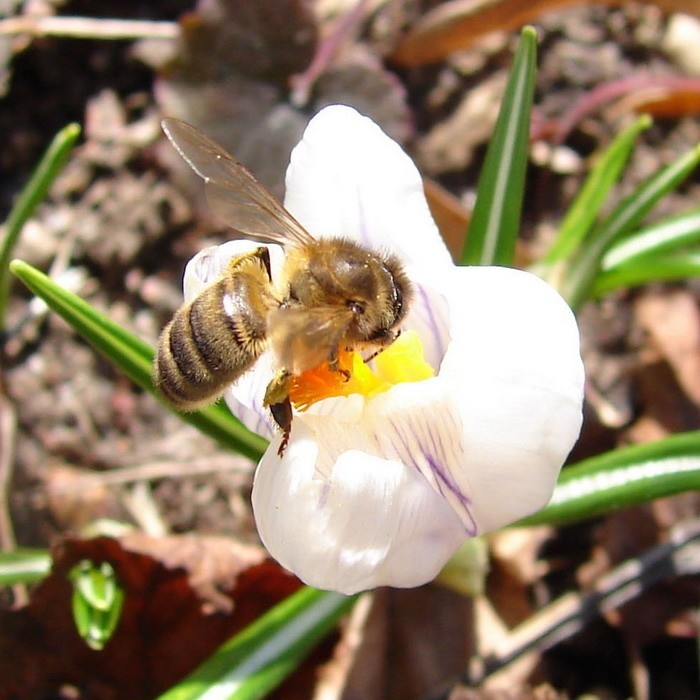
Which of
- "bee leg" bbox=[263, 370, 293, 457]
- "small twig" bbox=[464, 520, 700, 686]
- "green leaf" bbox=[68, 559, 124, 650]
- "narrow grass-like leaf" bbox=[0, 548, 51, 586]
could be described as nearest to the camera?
"bee leg" bbox=[263, 370, 293, 457]

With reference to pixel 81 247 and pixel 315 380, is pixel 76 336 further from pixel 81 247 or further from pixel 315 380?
pixel 315 380

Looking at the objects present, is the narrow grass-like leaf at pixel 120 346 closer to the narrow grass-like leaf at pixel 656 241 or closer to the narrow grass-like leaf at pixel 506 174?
the narrow grass-like leaf at pixel 506 174

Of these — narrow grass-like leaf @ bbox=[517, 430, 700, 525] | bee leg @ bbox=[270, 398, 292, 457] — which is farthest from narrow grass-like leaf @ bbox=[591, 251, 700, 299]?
bee leg @ bbox=[270, 398, 292, 457]

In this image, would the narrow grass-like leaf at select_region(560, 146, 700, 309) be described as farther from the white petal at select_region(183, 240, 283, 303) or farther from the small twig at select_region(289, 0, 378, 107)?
the small twig at select_region(289, 0, 378, 107)

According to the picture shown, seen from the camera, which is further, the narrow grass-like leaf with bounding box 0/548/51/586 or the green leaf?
the narrow grass-like leaf with bounding box 0/548/51/586

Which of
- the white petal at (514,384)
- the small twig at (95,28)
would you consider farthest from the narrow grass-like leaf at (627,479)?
the small twig at (95,28)

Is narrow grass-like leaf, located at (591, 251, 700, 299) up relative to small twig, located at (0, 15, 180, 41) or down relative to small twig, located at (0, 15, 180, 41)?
down
